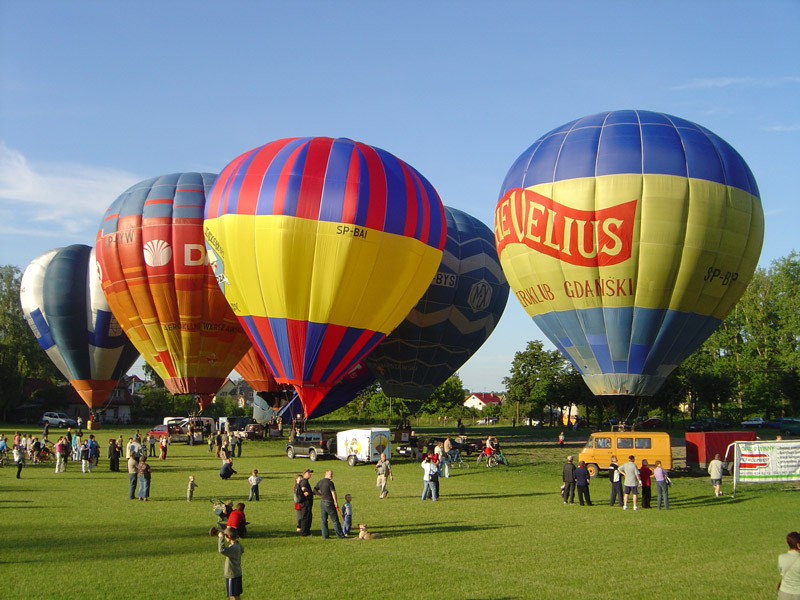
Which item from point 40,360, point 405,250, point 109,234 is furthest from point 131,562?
point 40,360

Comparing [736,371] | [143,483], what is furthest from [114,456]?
[736,371]

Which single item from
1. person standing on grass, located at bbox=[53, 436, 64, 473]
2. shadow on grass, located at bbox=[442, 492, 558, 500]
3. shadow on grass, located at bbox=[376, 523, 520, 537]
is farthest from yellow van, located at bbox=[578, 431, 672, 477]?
person standing on grass, located at bbox=[53, 436, 64, 473]

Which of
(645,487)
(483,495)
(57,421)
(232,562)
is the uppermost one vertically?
(232,562)

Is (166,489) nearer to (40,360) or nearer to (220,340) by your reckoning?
(220,340)

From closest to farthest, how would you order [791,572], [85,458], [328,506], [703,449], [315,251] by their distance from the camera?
1. [791,572]
2. [328,506]
3. [703,449]
4. [85,458]
5. [315,251]

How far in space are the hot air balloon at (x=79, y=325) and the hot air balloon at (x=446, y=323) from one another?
18.3 metres

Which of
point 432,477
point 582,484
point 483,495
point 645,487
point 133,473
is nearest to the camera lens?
point 645,487

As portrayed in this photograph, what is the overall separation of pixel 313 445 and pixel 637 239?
17.1 m

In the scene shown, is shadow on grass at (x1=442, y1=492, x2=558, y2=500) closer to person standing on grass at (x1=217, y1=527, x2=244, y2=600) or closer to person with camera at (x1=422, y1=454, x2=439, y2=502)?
person with camera at (x1=422, y1=454, x2=439, y2=502)

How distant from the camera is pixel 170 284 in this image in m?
41.2

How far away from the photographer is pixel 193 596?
11.1m

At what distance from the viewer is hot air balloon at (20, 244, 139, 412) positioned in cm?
5147

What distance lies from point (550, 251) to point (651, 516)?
14.6 meters

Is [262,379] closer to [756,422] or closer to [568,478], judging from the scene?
[568,478]
